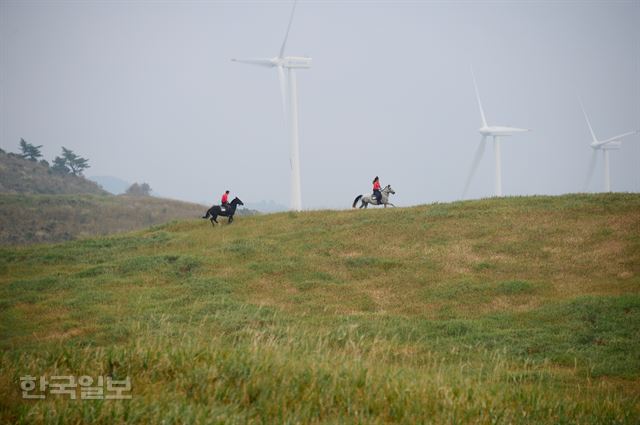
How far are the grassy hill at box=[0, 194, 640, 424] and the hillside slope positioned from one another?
3774 cm

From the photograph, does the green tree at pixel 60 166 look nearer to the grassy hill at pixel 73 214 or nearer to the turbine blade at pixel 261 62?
the grassy hill at pixel 73 214

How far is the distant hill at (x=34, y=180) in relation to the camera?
402 feet

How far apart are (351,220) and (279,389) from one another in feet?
100.0

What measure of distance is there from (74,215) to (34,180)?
4951 cm

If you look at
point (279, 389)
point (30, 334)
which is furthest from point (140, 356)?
point (30, 334)

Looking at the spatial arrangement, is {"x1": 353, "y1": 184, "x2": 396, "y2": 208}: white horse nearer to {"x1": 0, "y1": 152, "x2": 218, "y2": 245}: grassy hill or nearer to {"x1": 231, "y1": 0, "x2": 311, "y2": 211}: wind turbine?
{"x1": 231, "y1": 0, "x2": 311, "y2": 211}: wind turbine

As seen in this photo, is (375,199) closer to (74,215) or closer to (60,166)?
(74,215)

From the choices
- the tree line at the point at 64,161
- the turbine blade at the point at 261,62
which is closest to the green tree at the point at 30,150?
the tree line at the point at 64,161

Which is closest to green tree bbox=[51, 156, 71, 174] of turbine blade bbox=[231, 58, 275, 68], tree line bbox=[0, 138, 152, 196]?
tree line bbox=[0, 138, 152, 196]

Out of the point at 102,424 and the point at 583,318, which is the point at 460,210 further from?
the point at 102,424

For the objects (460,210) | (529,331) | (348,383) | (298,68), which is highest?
(298,68)

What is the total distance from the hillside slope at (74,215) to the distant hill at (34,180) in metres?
30.2

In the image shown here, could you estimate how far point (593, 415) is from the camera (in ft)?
35.5

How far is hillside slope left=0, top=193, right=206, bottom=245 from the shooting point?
7638 centimetres
